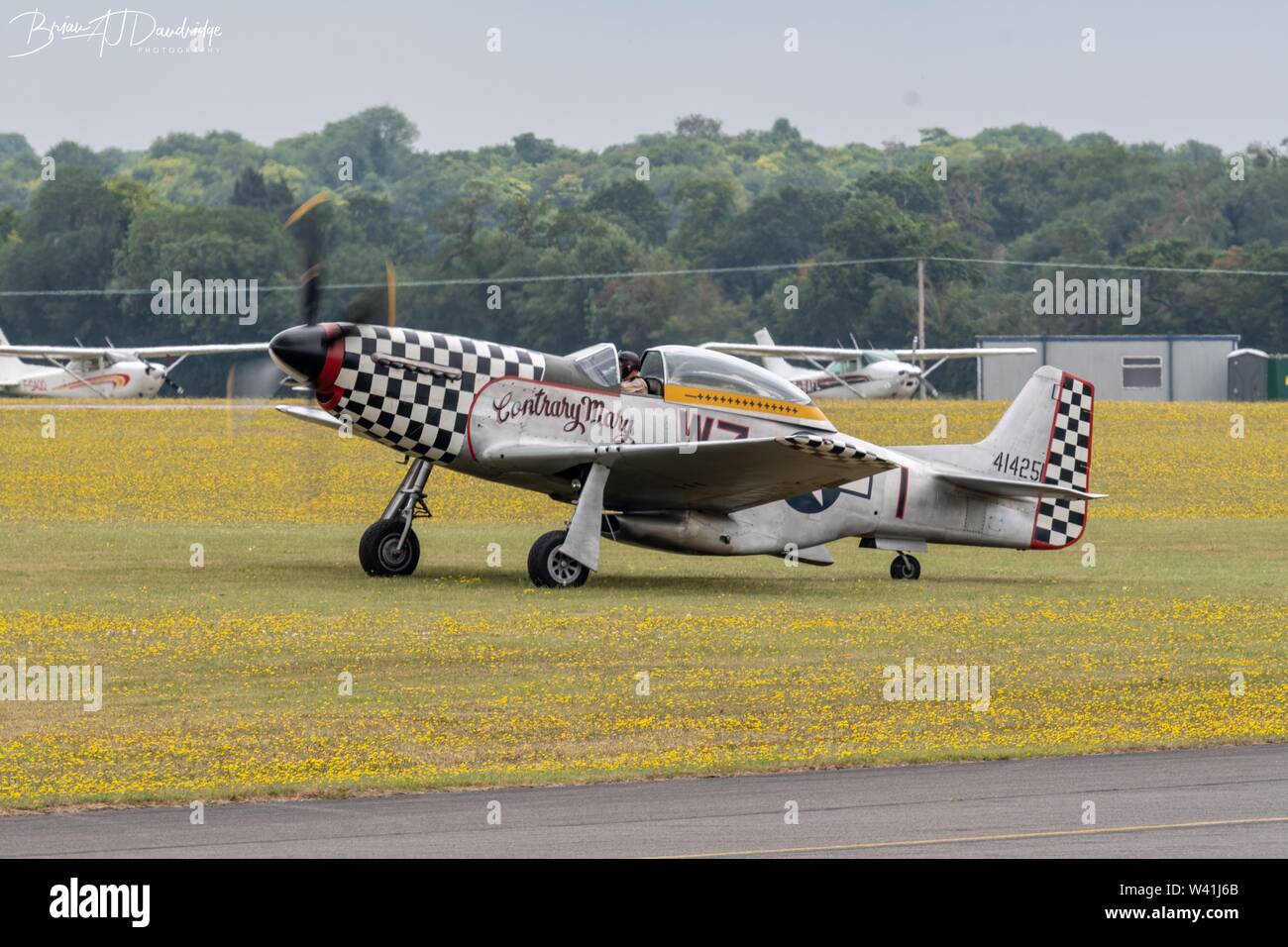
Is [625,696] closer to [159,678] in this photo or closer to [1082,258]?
[159,678]

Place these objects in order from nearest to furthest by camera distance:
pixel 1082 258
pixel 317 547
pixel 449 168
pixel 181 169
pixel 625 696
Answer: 1. pixel 625 696
2. pixel 317 547
3. pixel 1082 258
4. pixel 449 168
5. pixel 181 169

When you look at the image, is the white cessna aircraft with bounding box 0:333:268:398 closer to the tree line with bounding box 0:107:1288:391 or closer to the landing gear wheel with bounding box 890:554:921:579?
the tree line with bounding box 0:107:1288:391

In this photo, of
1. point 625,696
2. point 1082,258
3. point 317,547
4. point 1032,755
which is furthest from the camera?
point 1082,258

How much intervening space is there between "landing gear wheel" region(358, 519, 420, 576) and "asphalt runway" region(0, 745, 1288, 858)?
1236 cm

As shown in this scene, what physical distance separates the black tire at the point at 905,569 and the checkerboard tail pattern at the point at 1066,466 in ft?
5.51

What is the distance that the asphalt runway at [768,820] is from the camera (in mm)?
10398

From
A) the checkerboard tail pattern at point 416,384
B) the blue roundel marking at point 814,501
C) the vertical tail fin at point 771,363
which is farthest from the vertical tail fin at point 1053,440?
the vertical tail fin at point 771,363

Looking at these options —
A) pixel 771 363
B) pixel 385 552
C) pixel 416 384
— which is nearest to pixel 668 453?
pixel 416 384

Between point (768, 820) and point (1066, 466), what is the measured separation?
16.4 metres

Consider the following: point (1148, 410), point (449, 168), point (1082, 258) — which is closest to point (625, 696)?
point (1148, 410)

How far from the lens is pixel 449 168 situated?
173 meters

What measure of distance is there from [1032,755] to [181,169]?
Answer: 182m

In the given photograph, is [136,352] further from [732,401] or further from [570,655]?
[570,655]

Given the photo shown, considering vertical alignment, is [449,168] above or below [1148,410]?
above
